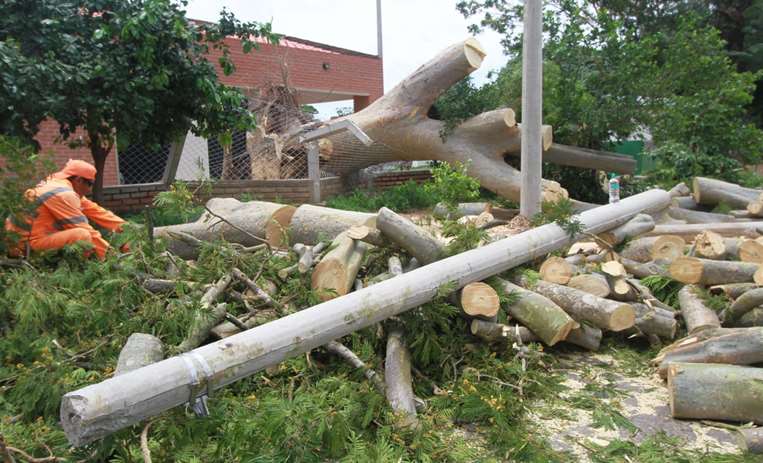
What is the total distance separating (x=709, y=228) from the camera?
7.43 m

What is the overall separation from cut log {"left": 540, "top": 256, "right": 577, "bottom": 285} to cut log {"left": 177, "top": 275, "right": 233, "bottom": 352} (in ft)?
8.36

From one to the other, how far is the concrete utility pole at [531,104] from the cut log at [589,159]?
269 cm

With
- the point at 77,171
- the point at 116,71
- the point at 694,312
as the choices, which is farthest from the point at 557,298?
the point at 116,71

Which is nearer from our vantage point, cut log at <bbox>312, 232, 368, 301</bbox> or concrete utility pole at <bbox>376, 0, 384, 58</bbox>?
cut log at <bbox>312, 232, 368, 301</bbox>

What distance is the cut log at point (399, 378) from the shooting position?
3359 millimetres

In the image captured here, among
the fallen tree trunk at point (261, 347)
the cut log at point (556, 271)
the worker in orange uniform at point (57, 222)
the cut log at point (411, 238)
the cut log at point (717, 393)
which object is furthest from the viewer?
the worker in orange uniform at point (57, 222)

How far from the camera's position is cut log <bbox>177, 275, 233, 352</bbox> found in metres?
3.77

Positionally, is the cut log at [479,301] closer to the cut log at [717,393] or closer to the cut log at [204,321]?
the cut log at [717,393]

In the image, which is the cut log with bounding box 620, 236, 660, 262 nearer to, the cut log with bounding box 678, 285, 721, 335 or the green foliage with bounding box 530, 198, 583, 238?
the green foliage with bounding box 530, 198, 583, 238

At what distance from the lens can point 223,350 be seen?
307 centimetres

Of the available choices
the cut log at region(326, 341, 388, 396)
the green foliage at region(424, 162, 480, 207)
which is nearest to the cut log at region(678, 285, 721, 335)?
the cut log at region(326, 341, 388, 396)

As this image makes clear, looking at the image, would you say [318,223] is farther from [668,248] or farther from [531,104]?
[531,104]

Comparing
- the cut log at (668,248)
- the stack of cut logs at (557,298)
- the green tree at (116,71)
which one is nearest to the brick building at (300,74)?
the green tree at (116,71)

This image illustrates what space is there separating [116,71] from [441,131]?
5662mm
